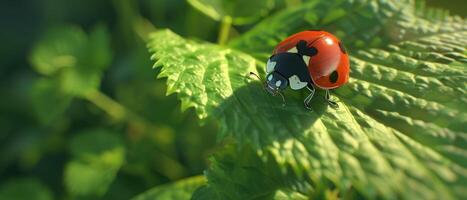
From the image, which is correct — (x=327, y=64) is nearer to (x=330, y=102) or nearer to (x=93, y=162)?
(x=330, y=102)

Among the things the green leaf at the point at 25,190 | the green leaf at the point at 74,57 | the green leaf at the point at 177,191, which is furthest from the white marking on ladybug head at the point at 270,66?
the green leaf at the point at 25,190

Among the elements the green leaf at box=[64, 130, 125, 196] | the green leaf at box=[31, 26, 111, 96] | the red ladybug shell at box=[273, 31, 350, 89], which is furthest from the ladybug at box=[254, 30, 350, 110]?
the green leaf at box=[31, 26, 111, 96]

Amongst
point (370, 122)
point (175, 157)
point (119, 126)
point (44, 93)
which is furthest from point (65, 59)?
Answer: point (370, 122)

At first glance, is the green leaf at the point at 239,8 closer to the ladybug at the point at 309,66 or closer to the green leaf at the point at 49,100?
the ladybug at the point at 309,66

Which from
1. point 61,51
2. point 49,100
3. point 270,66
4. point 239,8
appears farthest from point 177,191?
point 61,51

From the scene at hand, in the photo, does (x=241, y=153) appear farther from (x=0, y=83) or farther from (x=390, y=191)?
(x=0, y=83)

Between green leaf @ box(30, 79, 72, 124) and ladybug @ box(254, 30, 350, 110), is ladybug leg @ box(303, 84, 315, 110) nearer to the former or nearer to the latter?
ladybug @ box(254, 30, 350, 110)
